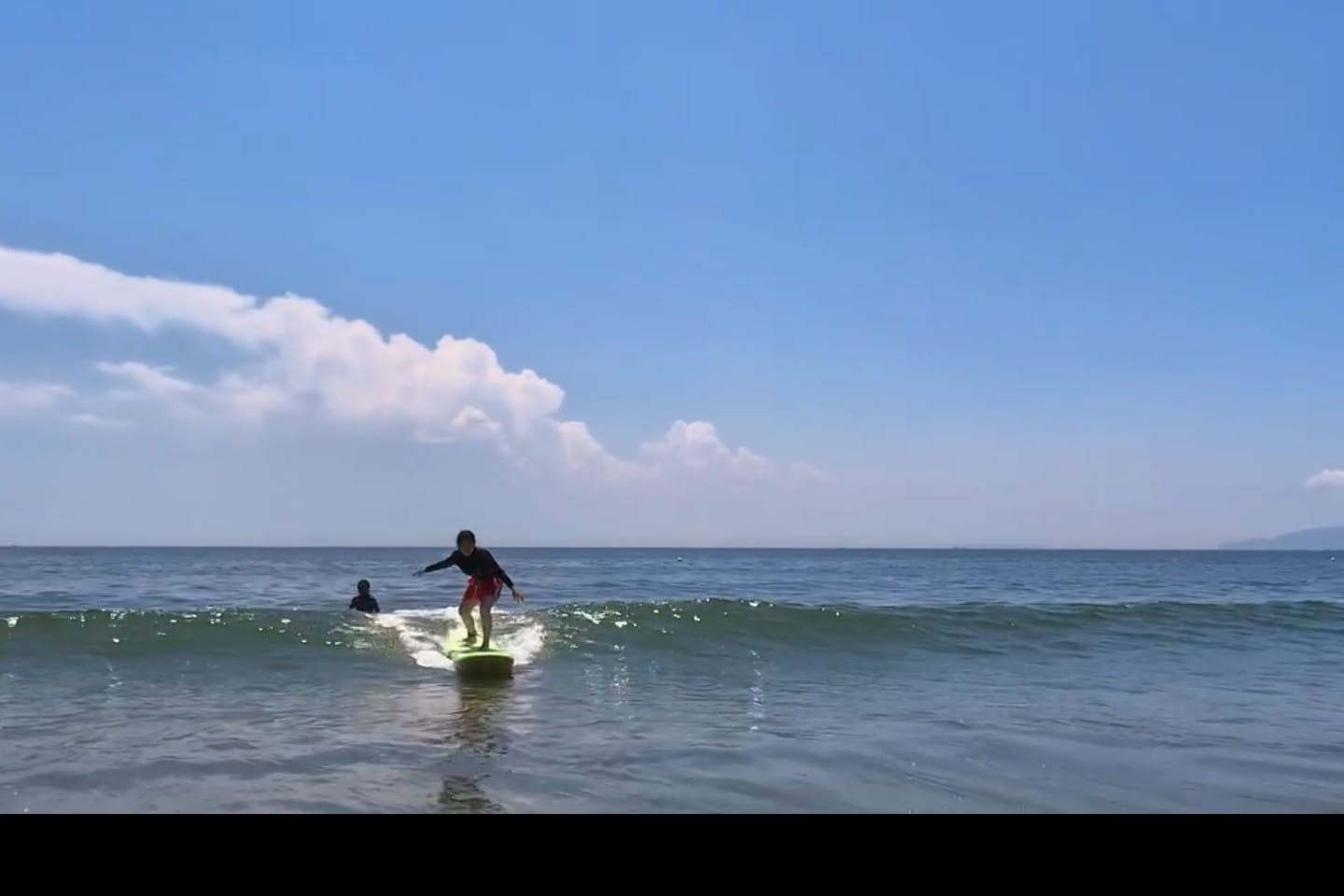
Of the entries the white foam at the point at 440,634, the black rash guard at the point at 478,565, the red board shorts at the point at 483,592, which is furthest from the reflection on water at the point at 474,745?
the white foam at the point at 440,634

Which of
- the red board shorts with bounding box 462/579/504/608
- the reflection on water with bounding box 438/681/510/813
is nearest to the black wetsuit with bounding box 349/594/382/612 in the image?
the red board shorts with bounding box 462/579/504/608

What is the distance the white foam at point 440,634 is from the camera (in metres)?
15.6

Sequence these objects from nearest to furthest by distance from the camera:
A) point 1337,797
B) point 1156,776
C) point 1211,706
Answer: point 1337,797, point 1156,776, point 1211,706

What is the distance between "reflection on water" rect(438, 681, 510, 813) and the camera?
7.13 m

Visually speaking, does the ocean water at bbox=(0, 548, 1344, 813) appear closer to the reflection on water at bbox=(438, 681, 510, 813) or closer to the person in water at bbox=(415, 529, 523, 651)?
the reflection on water at bbox=(438, 681, 510, 813)

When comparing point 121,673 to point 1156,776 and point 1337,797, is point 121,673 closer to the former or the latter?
point 1156,776

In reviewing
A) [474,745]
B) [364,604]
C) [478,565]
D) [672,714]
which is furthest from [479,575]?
[364,604]

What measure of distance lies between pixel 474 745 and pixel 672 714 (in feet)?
9.08

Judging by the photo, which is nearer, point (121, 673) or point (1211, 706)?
point (1211, 706)

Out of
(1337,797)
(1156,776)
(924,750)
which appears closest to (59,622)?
(924,750)

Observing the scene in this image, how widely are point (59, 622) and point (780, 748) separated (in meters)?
15.3

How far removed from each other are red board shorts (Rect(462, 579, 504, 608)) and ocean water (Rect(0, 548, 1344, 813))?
1246 mm

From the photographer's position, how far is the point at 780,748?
9.07m
